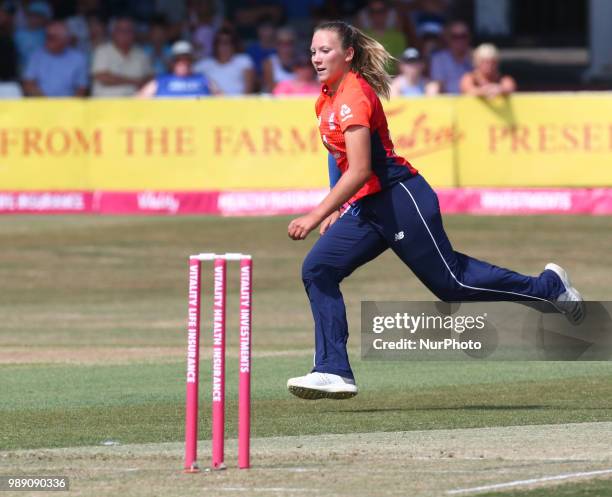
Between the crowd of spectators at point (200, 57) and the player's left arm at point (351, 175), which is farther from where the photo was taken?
the crowd of spectators at point (200, 57)

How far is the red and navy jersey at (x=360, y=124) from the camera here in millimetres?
8594

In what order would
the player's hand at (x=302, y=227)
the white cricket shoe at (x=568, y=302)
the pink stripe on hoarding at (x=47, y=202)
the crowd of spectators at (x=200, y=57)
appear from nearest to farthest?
the player's hand at (x=302, y=227) < the white cricket shoe at (x=568, y=302) < the crowd of spectators at (x=200, y=57) < the pink stripe on hoarding at (x=47, y=202)

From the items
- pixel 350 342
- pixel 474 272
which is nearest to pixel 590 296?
pixel 350 342

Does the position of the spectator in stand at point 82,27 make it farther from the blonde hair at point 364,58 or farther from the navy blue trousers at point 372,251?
the navy blue trousers at point 372,251

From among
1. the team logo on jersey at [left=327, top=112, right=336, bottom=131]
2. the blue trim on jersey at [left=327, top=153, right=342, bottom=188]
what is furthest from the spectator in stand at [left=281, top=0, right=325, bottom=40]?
the team logo on jersey at [left=327, top=112, right=336, bottom=131]

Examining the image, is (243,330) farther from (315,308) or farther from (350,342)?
(350,342)

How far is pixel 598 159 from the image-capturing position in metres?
20.5

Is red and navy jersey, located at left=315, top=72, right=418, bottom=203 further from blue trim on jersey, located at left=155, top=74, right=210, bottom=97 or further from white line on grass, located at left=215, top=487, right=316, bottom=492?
blue trim on jersey, located at left=155, top=74, right=210, bottom=97

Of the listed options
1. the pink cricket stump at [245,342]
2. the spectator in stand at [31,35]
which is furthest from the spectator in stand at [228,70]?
the pink cricket stump at [245,342]

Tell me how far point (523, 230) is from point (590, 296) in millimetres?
4419

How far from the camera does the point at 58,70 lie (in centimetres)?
2323

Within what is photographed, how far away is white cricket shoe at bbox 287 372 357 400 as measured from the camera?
8.64m

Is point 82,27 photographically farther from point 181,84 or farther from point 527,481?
point 527,481

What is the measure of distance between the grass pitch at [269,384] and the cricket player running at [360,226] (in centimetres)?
48
